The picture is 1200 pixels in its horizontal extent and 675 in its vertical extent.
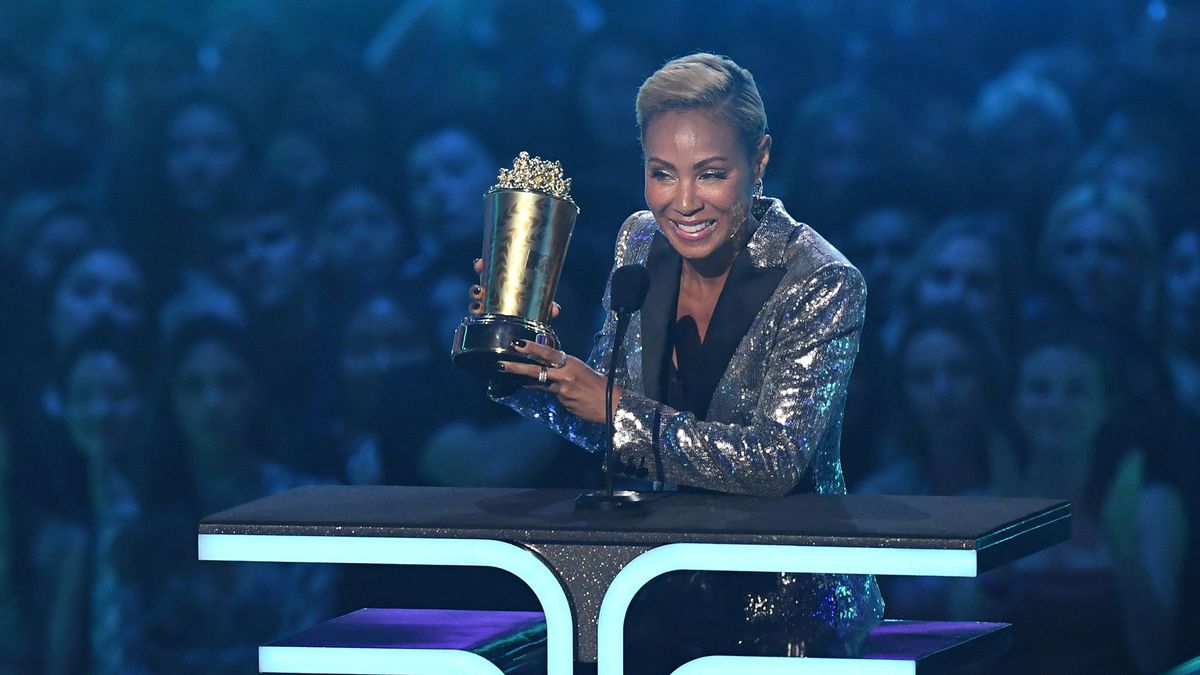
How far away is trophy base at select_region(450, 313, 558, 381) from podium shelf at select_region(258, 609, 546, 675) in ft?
1.38

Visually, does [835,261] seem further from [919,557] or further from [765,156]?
[919,557]

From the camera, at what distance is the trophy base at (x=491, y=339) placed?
2.48 metres

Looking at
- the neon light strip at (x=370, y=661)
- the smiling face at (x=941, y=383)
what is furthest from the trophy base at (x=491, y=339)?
the smiling face at (x=941, y=383)

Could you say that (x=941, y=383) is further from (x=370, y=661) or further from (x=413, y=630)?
(x=370, y=661)

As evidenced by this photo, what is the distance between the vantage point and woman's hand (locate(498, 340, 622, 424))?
98.6 inches

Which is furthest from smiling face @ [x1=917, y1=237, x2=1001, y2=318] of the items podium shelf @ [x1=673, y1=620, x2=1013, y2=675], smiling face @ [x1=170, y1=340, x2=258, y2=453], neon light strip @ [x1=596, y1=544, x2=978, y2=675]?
neon light strip @ [x1=596, y1=544, x2=978, y2=675]

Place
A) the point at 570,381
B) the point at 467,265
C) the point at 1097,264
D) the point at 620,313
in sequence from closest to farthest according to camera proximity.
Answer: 1. the point at 620,313
2. the point at 570,381
3. the point at 1097,264
4. the point at 467,265

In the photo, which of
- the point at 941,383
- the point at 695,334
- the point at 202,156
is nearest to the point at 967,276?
the point at 941,383

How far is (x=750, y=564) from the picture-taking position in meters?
2.20

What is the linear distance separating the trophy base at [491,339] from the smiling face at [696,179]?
0.51m

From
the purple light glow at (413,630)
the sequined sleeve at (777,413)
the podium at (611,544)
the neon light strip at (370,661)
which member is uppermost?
the sequined sleeve at (777,413)

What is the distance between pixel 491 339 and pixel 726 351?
572mm

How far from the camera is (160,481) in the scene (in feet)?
15.4

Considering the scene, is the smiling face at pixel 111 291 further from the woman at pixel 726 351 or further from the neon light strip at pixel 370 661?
the neon light strip at pixel 370 661
